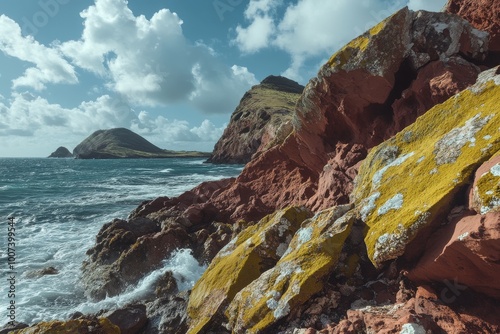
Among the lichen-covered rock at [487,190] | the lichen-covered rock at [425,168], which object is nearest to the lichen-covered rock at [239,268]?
the lichen-covered rock at [425,168]

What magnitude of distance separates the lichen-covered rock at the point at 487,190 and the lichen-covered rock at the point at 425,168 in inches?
21.0

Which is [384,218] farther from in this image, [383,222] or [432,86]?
[432,86]

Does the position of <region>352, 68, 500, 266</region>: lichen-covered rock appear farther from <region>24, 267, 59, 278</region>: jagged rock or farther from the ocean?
<region>24, 267, 59, 278</region>: jagged rock

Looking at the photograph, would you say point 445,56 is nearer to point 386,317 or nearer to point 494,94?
point 494,94

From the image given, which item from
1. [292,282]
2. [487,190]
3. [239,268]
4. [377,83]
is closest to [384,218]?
[487,190]

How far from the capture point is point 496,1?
548 inches

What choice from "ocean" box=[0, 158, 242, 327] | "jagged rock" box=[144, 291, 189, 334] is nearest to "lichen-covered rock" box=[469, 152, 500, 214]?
"jagged rock" box=[144, 291, 189, 334]

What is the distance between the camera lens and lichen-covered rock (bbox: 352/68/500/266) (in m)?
7.24

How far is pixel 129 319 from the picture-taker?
11562mm

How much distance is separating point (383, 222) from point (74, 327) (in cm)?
893

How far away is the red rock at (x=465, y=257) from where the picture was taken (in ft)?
18.7

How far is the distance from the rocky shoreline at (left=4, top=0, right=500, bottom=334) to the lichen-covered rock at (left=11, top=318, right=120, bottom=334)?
4 centimetres

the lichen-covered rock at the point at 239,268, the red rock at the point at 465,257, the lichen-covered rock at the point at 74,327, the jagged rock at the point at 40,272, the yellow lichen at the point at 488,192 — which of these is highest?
the yellow lichen at the point at 488,192

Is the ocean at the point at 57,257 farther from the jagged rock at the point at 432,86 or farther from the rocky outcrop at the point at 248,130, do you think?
the rocky outcrop at the point at 248,130
